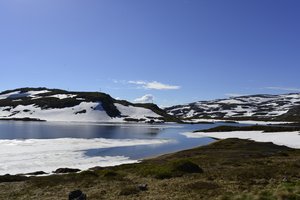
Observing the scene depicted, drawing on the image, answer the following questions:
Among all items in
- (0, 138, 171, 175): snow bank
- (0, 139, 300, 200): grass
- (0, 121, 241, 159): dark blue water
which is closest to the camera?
(0, 139, 300, 200): grass

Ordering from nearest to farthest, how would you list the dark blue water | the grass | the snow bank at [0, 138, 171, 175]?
1. the grass
2. the snow bank at [0, 138, 171, 175]
3. the dark blue water

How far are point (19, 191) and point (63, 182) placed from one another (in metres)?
4.03

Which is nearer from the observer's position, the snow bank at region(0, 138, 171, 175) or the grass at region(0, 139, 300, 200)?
the grass at region(0, 139, 300, 200)

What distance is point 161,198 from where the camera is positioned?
22828 mm

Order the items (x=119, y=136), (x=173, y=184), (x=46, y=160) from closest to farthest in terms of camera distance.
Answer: (x=173, y=184)
(x=46, y=160)
(x=119, y=136)

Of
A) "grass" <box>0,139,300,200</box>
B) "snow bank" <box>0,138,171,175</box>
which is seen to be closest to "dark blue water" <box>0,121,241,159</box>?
"snow bank" <box>0,138,171,175</box>

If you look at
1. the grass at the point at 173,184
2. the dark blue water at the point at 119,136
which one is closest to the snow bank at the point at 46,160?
the dark blue water at the point at 119,136

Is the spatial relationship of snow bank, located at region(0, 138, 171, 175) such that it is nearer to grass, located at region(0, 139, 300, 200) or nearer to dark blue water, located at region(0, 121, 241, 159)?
dark blue water, located at region(0, 121, 241, 159)

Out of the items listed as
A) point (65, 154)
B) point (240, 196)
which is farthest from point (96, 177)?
point (65, 154)

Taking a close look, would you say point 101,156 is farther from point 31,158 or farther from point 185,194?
point 185,194

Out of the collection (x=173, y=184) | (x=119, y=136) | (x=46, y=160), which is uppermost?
(x=119, y=136)

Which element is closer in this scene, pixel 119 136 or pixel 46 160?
pixel 46 160

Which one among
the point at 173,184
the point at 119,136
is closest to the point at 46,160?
the point at 173,184

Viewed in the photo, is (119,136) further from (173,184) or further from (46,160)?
(173,184)
